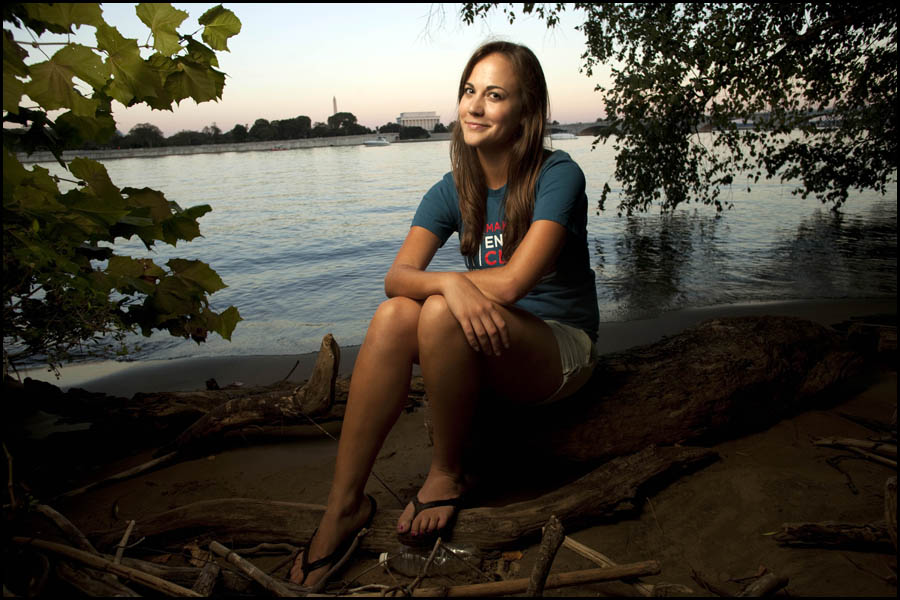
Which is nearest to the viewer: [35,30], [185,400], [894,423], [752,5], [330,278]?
[35,30]

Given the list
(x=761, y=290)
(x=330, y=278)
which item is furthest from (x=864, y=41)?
(x=330, y=278)

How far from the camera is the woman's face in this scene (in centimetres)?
235

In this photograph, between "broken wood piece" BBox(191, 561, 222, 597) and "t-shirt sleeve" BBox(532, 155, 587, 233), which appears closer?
"broken wood piece" BBox(191, 561, 222, 597)

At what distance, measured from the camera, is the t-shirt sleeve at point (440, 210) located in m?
2.59

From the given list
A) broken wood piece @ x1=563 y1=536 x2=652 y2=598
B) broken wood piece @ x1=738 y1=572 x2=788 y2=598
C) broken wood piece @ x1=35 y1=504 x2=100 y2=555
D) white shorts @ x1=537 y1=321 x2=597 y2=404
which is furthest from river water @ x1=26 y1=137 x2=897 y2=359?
broken wood piece @ x1=738 y1=572 x2=788 y2=598

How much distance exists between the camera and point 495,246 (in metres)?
2.50

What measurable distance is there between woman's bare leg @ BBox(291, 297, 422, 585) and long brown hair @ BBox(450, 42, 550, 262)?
54 centimetres

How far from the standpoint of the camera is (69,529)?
6.18ft

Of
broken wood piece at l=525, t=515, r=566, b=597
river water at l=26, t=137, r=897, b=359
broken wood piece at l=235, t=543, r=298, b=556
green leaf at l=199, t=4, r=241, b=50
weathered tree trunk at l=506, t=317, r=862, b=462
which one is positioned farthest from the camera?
river water at l=26, t=137, r=897, b=359

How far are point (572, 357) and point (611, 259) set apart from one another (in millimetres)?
6662

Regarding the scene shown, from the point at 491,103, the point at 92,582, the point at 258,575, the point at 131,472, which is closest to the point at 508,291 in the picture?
the point at 491,103

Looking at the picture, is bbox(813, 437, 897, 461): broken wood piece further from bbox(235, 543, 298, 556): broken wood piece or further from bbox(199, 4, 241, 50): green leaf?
bbox(199, 4, 241, 50): green leaf

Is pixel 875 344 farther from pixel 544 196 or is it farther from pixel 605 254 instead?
pixel 605 254

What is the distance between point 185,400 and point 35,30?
6.24 ft
